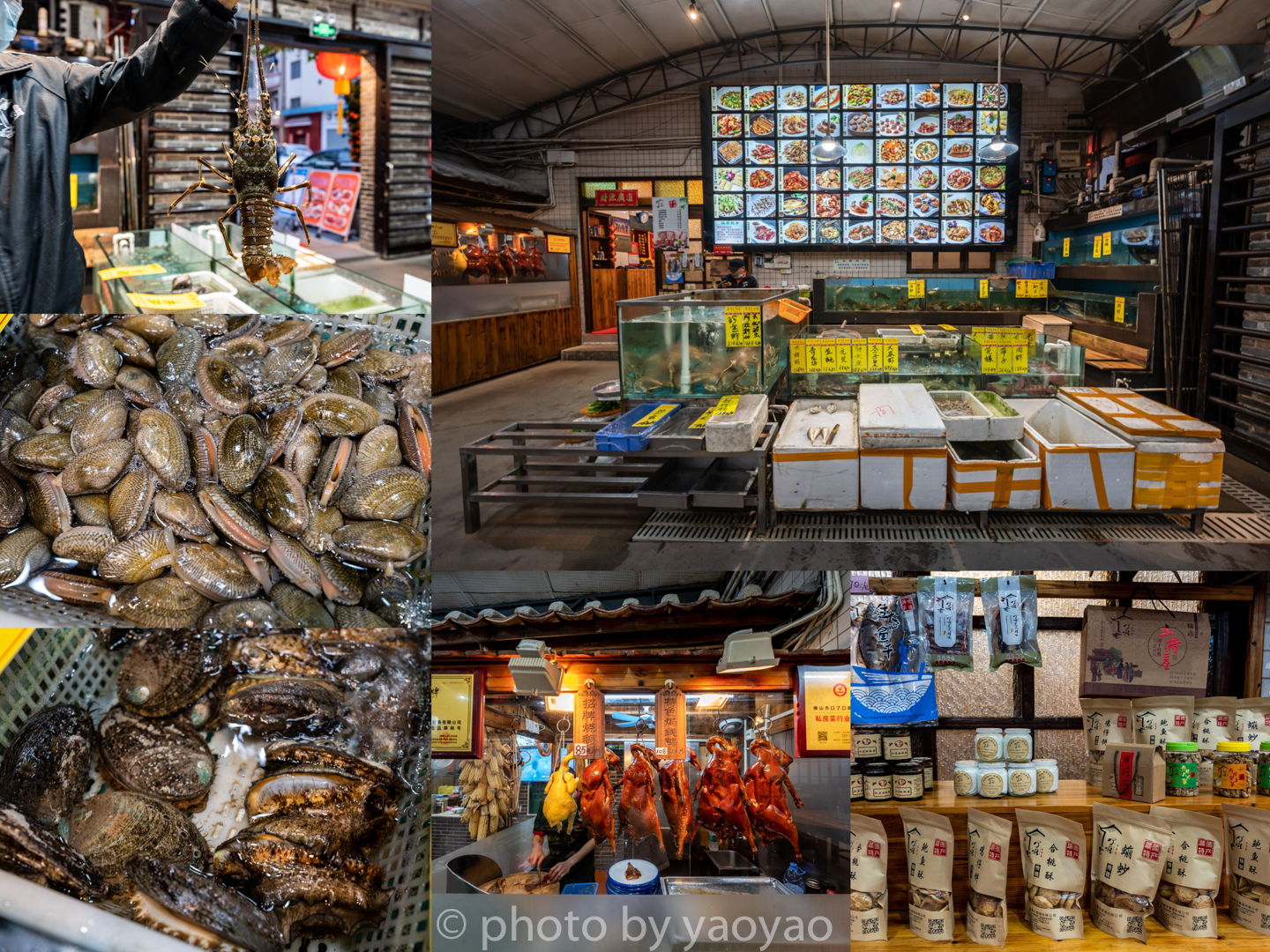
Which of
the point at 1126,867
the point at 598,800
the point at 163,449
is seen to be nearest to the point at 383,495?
the point at 163,449

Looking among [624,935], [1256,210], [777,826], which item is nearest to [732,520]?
[777,826]

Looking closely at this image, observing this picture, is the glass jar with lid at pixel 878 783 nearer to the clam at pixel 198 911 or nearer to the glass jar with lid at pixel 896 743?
the glass jar with lid at pixel 896 743

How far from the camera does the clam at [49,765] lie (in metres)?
1.59

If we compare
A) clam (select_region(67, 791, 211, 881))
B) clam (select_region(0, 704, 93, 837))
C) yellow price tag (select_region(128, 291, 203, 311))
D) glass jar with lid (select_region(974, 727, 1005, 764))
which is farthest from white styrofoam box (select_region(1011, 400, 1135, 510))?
clam (select_region(0, 704, 93, 837))

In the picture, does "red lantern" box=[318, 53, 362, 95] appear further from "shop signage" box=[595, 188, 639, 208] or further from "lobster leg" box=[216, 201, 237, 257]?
"shop signage" box=[595, 188, 639, 208]

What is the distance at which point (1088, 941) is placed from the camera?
2.10m

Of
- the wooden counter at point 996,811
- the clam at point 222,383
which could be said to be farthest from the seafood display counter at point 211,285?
the wooden counter at point 996,811

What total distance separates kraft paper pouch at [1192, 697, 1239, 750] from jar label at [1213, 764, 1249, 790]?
0.06 metres

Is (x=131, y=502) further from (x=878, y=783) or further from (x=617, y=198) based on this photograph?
(x=878, y=783)

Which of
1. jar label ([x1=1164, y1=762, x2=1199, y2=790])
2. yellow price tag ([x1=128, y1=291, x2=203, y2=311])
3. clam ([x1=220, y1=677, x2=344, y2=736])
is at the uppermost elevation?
yellow price tag ([x1=128, y1=291, x2=203, y2=311])

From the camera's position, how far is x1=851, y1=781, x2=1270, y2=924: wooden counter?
7.21ft

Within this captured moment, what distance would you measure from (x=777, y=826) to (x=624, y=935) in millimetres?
417

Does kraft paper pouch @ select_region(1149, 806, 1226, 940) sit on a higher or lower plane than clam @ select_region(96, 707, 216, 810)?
lower

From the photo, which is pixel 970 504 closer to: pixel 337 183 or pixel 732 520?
pixel 732 520
